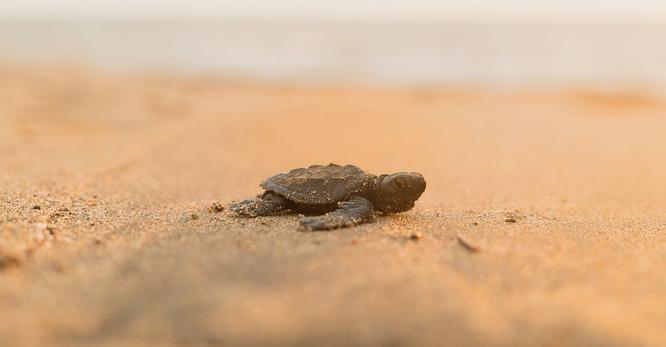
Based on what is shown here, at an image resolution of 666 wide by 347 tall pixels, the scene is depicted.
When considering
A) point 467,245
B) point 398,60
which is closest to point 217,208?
point 467,245

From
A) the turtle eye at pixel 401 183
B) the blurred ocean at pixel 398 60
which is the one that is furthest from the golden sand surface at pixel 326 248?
the blurred ocean at pixel 398 60

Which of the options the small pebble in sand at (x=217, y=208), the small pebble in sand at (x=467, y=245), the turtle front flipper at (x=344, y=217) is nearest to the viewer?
the small pebble in sand at (x=467, y=245)

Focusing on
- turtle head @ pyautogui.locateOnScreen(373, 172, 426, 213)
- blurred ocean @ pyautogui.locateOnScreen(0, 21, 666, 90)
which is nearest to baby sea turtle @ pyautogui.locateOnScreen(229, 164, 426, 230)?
turtle head @ pyautogui.locateOnScreen(373, 172, 426, 213)

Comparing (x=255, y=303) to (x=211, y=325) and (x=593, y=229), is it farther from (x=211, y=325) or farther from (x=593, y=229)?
(x=593, y=229)

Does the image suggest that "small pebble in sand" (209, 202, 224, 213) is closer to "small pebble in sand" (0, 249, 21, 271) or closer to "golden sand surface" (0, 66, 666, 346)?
"golden sand surface" (0, 66, 666, 346)

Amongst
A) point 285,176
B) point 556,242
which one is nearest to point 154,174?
point 285,176

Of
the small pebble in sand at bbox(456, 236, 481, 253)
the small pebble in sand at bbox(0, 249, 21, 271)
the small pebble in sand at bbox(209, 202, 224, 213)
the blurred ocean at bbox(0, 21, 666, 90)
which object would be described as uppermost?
the blurred ocean at bbox(0, 21, 666, 90)

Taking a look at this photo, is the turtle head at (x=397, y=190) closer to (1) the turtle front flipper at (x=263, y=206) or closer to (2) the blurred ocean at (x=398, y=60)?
(1) the turtle front flipper at (x=263, y=206)
